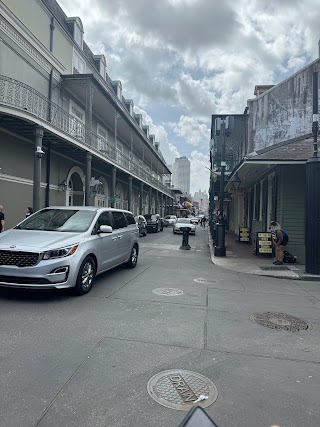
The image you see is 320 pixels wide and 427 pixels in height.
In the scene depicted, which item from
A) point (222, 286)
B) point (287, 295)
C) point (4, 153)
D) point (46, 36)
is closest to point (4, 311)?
point (222, 286)

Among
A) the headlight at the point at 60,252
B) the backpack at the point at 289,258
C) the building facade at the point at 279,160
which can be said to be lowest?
the backpack at the point at 289,258

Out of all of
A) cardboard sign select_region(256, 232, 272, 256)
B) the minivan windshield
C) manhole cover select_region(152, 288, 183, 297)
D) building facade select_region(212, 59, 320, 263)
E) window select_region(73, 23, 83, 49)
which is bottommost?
manhole cover select_region(152, 288, 183, 297)

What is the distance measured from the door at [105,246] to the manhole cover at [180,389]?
404cm

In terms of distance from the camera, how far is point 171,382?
127 inches

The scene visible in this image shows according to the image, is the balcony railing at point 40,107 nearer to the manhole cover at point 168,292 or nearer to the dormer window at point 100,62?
the dormer window at point 100,62

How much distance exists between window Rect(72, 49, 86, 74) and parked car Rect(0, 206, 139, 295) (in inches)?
575

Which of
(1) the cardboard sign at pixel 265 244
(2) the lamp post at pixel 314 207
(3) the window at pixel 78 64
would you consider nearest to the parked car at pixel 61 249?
(2) the lamp post at pixel 314 207

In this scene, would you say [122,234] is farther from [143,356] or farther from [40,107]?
[40,107]

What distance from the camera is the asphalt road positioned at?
9.01 feet

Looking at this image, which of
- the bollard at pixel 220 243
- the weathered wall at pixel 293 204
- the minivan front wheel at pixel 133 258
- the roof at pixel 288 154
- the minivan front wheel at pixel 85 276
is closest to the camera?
the minivan front wheel at pixel 85 276

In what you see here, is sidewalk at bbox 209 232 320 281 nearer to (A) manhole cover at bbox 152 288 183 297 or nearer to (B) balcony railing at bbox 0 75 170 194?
(A) manhole cover at bbox 152 288 183 297

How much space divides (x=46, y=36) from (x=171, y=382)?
17.8 metres

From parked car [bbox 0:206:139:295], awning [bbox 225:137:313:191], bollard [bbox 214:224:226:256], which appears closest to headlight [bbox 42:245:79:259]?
parked car [bbox 0:206:139:295]

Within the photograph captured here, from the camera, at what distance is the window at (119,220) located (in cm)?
861
